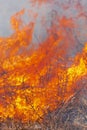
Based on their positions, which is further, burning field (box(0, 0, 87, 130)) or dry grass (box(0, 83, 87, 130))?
burning field (box(0, 0, 87, 130))

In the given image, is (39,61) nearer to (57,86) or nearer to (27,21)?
(57,86)

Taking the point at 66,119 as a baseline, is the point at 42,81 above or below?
above

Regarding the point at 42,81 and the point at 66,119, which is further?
the point at 42,81

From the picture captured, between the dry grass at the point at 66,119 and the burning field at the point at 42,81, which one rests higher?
the burning field at the point at 42,81

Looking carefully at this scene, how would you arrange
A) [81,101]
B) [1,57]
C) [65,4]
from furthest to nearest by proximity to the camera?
[65,4] → [1,57] → [81,101]

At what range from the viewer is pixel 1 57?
12.8 meters

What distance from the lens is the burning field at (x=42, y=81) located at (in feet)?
38.9

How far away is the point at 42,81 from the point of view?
12148 millimetres

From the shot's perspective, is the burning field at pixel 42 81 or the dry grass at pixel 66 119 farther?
the burning field at pixel 42 81

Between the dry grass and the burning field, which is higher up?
the burning field

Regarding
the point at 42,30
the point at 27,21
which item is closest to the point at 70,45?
the point at 42,30

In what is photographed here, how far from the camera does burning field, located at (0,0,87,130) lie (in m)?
11.9

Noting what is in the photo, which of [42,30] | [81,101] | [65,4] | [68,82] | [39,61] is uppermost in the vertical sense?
[65,4]

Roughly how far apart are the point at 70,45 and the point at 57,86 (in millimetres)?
2260
